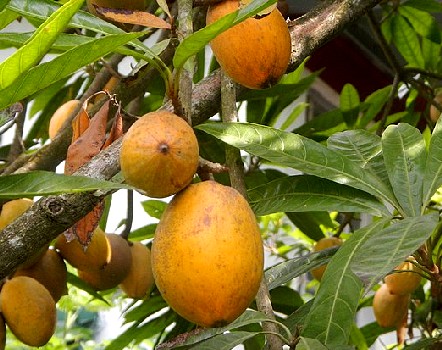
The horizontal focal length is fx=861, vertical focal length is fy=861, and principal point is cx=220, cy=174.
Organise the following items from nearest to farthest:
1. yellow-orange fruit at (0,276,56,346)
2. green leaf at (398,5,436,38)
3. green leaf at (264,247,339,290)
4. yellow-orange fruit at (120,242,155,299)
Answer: green leaf at (264,247,339,290) → yellow-orange fruit at (0,276,56,346) → yellow-orange fruit at (120,242,155,299) → green leaf at (398,5,436,38)

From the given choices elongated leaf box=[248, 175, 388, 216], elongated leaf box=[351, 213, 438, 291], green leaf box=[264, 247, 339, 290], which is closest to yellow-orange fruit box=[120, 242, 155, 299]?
green leaf box=[264, 247, 339, 290]

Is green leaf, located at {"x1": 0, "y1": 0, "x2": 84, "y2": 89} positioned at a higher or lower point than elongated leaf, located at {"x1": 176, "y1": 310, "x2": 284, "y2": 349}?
higher

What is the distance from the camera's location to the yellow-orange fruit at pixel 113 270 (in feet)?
4.28

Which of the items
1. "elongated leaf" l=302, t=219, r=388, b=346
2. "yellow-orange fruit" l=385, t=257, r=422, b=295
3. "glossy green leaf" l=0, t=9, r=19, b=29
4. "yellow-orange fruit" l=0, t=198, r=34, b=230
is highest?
"glossy green leaf" l=0, t=9, r=19, b=29

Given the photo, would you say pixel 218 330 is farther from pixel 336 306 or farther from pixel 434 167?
pixel 434 167

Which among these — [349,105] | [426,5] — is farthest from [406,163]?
[426,5]

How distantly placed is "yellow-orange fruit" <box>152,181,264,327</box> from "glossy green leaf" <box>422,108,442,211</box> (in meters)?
0.31

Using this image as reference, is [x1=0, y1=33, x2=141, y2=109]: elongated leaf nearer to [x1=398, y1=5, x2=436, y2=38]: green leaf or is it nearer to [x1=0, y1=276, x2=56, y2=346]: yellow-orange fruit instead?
[x1=0, y1=276, x2=56, y2=346]: yellow-orange fruit

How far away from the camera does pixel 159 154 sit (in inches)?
25.7

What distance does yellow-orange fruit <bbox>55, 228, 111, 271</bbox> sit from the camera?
1236mm

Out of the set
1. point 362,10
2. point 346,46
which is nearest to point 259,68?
point 362,10

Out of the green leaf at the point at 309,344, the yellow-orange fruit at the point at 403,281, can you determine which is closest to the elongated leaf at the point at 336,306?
the green leaf at the point at 309,344

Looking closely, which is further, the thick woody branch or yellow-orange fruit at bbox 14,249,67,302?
yellow-orange fruit at bbox 14,249,67,302

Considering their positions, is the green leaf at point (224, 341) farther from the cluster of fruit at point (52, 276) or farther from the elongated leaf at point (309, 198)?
the cluster of fruit at point (52, 276)
